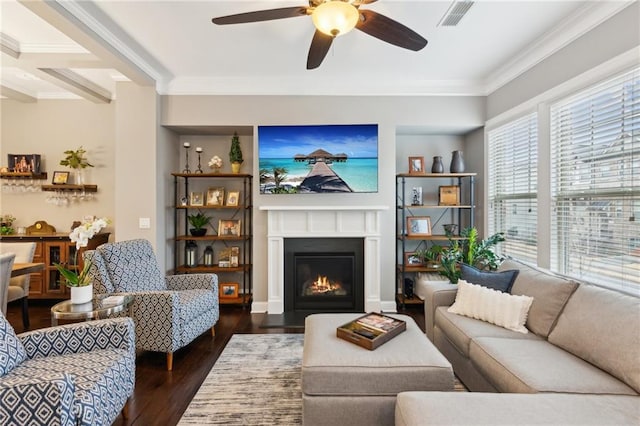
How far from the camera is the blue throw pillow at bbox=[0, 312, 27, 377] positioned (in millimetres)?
1470

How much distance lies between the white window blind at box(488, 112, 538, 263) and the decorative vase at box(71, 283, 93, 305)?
3.78 meters

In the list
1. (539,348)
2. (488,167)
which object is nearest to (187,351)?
(539,348)

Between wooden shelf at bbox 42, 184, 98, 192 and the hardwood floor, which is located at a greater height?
wooden shelf at bbox 42, 184, 98, 192

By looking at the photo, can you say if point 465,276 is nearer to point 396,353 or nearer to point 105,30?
point 396,353

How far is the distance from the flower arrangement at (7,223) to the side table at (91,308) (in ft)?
9.80

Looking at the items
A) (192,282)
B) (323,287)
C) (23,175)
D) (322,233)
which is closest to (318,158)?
(322,233)

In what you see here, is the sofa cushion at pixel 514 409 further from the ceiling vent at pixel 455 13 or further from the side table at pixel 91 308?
the ceiling vent at pixel 455 13

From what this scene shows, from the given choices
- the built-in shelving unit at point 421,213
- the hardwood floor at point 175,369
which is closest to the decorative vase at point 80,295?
the hardwood floor at point 175,369

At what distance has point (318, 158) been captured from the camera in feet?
12.3

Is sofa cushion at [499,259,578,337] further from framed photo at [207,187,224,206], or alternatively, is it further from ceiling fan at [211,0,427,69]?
framed photo at [207,187,224,206]

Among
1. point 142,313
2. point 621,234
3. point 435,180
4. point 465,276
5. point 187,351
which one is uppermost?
point 435,180

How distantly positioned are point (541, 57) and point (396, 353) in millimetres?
2947

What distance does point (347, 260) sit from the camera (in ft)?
12.6

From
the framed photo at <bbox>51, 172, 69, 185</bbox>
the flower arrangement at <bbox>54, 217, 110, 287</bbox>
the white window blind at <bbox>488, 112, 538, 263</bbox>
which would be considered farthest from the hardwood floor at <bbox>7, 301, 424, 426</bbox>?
the framed photo at <bbox>51, 172, 69, 185</bbox>
